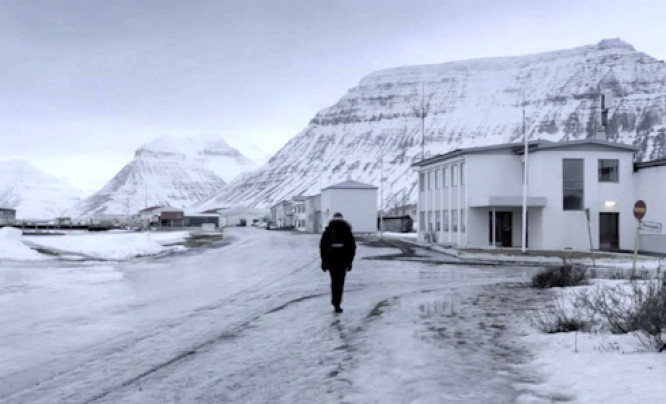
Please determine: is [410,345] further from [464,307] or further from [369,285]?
[369,285]

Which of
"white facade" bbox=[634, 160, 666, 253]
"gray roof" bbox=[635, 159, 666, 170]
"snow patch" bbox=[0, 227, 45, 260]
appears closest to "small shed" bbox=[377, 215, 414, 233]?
"white facade" bbox=[634, 160, 666, 253]

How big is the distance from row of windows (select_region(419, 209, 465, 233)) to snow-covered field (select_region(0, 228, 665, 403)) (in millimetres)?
25988

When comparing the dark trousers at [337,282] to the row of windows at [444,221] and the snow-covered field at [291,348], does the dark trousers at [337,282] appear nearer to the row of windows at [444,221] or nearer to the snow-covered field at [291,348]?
the snow-covered field at [291,348]

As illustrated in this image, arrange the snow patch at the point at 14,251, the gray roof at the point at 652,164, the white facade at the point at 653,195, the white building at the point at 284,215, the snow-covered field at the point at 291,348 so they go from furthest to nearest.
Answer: the white building at the point at 284,215, the white facade at the point at 653,195, the gray roof at the point at 652,164, the snow patch at the point at 14,251, the snow-covered field at the point at 291,348

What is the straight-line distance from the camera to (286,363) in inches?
316

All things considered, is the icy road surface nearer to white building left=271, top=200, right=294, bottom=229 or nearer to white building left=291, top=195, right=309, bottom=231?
white building left=291, top=195, right=309, bottom=231

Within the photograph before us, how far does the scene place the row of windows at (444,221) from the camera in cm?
4332

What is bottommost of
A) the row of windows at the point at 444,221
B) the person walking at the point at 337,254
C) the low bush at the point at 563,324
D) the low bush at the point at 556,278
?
the low bush at the point at 563,324

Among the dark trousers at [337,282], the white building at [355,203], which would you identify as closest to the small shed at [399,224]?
the white building at [355,203]

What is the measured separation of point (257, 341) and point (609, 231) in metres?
34.3

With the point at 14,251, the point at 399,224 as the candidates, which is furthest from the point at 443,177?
the point at 399,224

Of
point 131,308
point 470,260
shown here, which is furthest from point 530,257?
point 131,308

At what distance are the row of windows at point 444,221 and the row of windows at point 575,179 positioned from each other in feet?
20.4

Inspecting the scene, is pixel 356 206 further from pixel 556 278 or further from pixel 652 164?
pixel 556 278
